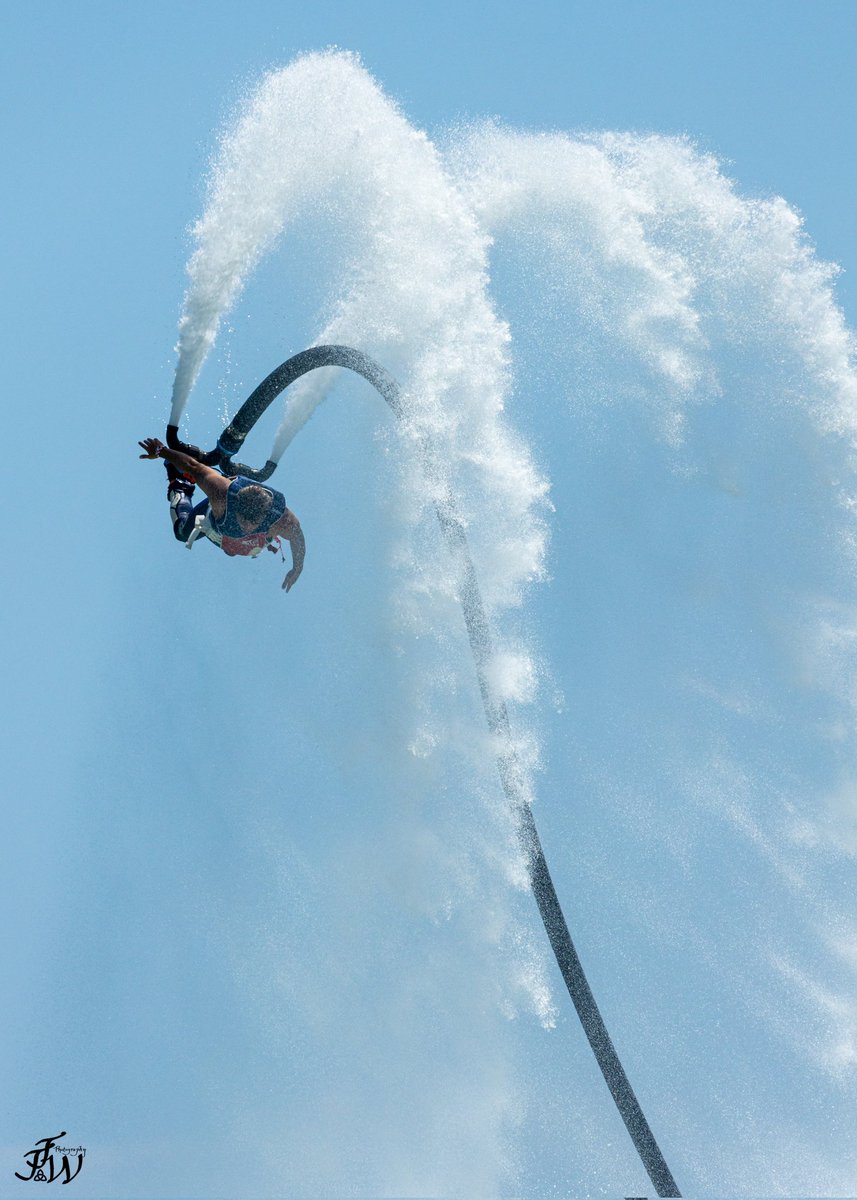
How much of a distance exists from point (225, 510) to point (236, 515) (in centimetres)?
31

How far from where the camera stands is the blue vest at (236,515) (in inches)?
927

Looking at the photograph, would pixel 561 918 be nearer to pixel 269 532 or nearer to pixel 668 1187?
pixel 668 1187

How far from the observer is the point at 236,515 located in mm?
23672

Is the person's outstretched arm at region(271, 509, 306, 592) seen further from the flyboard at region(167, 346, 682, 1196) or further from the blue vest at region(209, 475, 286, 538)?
the flyboard at region(167, 346, 682, 1196)

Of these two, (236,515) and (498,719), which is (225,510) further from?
(498,719)

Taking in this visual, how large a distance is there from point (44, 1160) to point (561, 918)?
17548 millimetres

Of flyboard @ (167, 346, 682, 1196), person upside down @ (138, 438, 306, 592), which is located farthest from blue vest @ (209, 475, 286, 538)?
flyboard @ (167, 346, 682, 1196)

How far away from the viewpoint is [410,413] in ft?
92.6

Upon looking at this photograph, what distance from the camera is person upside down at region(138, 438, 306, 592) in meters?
23.4

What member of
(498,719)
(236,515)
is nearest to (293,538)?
(236,515)

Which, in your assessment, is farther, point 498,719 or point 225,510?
point 498,719

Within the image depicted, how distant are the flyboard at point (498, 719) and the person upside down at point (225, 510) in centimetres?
91

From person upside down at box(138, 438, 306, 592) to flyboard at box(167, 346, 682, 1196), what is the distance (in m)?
0.91

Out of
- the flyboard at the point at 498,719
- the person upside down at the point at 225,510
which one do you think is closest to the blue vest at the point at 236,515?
the person upside down at the point at 225,510
